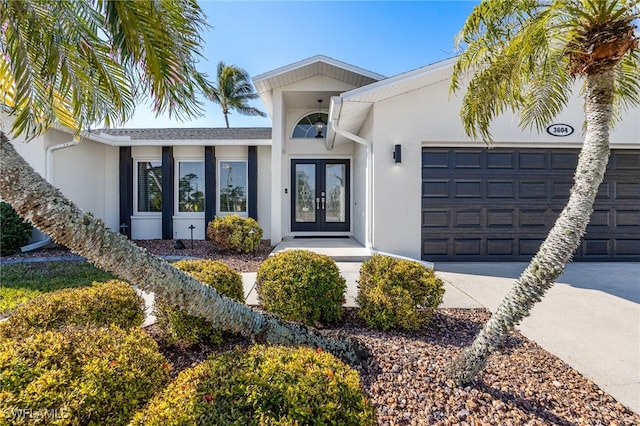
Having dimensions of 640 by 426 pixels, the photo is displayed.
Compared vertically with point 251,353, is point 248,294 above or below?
below

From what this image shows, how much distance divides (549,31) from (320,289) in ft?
10.8

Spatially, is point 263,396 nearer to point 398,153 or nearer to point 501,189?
point 398,153

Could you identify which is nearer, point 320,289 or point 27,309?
point 27,309

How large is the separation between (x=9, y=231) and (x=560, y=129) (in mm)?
13286

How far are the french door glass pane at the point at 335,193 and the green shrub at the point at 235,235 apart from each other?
11.5ft

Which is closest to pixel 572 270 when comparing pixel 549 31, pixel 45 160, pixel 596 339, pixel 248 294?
pixel 596 339

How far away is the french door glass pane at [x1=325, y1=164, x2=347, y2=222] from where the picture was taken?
445 inches

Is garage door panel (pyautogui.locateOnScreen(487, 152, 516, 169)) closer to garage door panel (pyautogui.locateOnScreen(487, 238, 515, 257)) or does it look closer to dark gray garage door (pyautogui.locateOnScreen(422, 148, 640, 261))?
dark gray garage door (pyautogui.locateOnScreen(422, 148, 640, 261))

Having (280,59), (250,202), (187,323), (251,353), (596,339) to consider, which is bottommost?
(596,339)

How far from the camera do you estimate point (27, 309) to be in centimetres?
262

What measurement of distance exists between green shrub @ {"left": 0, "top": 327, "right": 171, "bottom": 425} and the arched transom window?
10.0 metres

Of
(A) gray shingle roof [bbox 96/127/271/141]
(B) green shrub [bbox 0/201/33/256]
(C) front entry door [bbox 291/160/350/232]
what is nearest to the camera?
(B) green shrub [bbox 0/201/33/256]

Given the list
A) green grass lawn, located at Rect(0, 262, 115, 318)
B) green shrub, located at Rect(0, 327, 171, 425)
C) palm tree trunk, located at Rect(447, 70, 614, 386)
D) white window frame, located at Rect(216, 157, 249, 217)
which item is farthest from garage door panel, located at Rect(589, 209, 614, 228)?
green grass lawn, located at Rect(0, 262, 115, 318)

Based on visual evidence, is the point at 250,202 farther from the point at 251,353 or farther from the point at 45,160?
the point at 251,353
